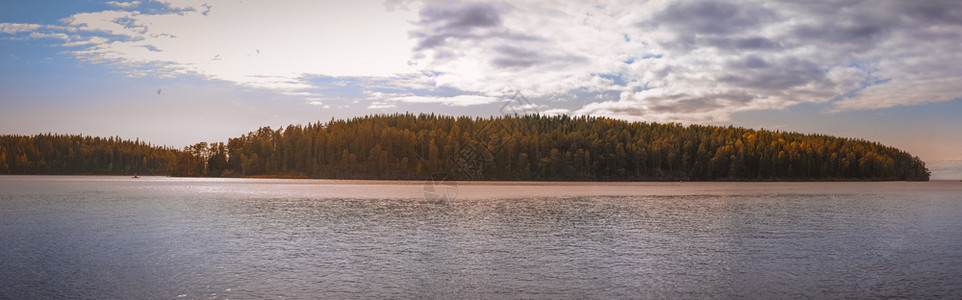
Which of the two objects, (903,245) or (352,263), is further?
(903,245)

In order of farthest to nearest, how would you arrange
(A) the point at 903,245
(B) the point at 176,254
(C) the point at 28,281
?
1. (A) the point at 903,245
2. (B) the point at 176,254
3. (C) the point at 28,281

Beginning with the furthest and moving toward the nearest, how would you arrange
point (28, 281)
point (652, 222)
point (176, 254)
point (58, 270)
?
point (652, 222)
point (176, 254)
point (58, 270)
point (28, 281)

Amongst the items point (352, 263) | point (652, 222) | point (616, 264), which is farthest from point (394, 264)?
point (652, 222)

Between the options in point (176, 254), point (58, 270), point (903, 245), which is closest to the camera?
point (58, 270)

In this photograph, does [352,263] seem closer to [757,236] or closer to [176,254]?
[176,254]

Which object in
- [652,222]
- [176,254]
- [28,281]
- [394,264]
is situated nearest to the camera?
[28,281]

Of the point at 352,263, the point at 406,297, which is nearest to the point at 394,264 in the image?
the point at 352,263

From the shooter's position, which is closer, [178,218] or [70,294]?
[70,294]

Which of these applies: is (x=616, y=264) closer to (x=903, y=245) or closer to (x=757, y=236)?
(x=757, y=236)

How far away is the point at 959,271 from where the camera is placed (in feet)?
85.9

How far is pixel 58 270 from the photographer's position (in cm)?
2470

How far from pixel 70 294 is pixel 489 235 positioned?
75.0ft

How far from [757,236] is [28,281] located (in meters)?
38.1

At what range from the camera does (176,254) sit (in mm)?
29672
